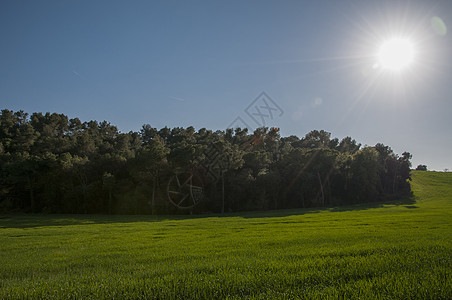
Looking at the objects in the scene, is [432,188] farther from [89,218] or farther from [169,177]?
[89,218]

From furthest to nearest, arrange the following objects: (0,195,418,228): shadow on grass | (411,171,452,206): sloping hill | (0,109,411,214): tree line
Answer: (411,171,452,206): sloping hill < (0,109,411,214): tree line < (0,195,418,228): shadow on grass

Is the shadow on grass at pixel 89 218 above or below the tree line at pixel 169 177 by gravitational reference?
below

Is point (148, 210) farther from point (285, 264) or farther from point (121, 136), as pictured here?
point (285, 264)

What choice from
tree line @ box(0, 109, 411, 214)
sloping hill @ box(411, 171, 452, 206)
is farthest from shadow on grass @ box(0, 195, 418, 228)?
sloping hill @ box(411, 171, 452, 206)

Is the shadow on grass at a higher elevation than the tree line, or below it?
below

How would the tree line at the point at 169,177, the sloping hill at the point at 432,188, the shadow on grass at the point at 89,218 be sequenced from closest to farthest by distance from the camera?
1. the shadow on grass at the point at 89,218
2. the tree line at the point at 169,177
3. the sloping hill at the point at 432,188

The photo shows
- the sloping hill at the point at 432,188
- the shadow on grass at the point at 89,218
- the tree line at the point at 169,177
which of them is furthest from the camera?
the sloping hill at the point at 432,188

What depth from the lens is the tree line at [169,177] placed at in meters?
50.3

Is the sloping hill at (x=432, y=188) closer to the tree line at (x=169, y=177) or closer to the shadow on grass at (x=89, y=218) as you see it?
the tree line at (x=169, y=177)

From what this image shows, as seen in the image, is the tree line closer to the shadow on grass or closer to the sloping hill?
the sloping hill

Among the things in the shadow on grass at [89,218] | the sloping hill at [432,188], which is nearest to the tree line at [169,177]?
the sloping hill at [432,188]

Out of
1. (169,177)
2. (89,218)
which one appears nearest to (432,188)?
(169,177)

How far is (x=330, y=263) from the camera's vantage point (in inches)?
265

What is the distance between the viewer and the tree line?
1981 inches
